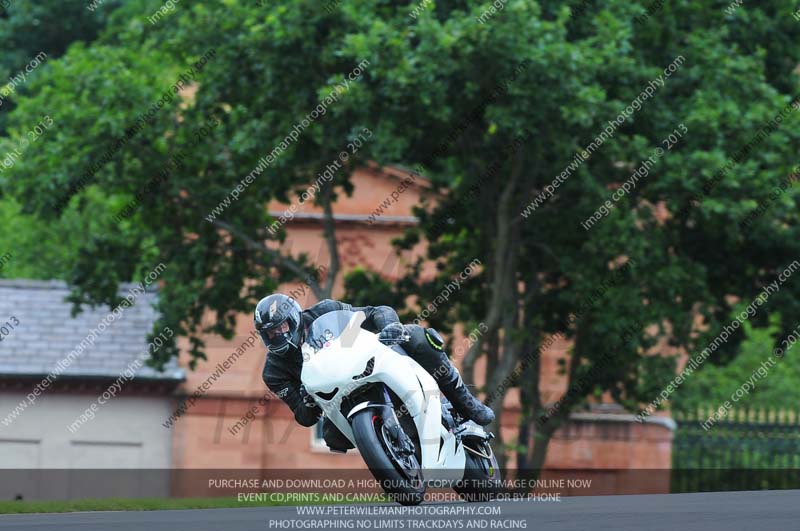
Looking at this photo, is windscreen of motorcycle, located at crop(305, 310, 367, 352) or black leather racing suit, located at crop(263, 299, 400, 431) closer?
windscreen of motorcycle, located at crop(305, 310, 367, 352)

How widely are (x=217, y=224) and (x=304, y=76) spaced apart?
3413mm

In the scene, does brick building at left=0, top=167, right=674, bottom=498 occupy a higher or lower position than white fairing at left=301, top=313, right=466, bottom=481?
higher

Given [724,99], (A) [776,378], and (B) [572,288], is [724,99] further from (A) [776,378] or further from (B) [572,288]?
(A) [776,378]

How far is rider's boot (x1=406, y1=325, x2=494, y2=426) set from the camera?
33.4ft

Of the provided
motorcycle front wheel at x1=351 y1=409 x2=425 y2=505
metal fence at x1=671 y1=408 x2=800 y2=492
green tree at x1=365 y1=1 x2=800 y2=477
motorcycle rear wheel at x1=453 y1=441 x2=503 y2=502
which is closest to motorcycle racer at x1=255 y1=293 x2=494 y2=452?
motorcycle rear wheel at x1=453 y1=441 x2=503 y2=502

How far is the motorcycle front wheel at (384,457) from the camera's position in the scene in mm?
9328

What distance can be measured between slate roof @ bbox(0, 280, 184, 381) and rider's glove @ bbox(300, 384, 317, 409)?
21.7 m

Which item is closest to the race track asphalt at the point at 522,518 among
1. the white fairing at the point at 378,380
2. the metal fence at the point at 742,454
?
the white fairing at the point at 378,380

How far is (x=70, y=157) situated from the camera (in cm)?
2231

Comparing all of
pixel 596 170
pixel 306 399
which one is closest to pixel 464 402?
pixel 306 399

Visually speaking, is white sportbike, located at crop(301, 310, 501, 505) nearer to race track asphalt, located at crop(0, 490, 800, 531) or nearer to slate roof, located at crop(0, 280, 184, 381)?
race track asphalt, located at crop(0, 490, 800, 531)

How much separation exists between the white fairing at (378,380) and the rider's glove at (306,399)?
292 millimetres

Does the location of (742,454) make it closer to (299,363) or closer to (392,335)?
(299,363)

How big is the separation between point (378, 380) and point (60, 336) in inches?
973
